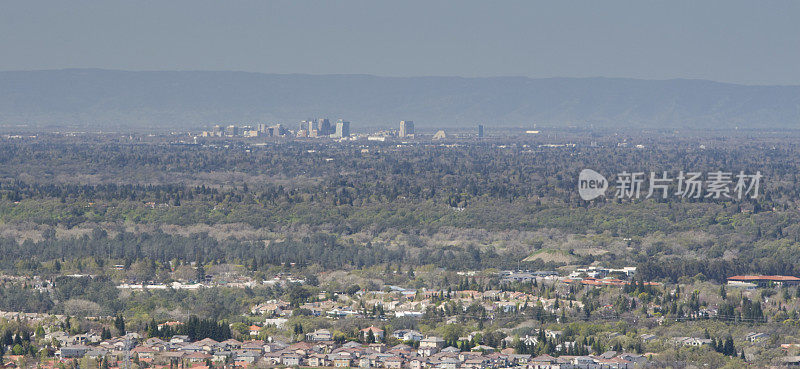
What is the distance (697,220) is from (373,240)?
24.9m

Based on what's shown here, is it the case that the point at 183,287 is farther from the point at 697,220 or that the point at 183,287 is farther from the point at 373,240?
the point at 697,220

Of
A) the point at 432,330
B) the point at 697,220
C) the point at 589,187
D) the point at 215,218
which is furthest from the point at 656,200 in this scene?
the point at 432,330

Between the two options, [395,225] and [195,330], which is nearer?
[195,330]
